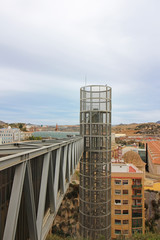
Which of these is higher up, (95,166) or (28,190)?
(28,190)

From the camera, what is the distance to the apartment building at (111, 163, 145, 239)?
18.6 m

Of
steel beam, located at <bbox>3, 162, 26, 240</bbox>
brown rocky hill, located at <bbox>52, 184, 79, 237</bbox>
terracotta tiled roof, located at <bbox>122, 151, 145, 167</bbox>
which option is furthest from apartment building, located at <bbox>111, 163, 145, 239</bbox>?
terracotta tiled roof, located at <bbox>122, 151, 145, 167</bbox>

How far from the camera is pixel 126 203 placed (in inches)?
750

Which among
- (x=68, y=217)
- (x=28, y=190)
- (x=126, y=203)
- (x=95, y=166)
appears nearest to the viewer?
(x=28, y=190)

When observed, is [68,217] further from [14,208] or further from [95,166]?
[14,208]

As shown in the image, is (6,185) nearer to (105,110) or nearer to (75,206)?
(105,110)

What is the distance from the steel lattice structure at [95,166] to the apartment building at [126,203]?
760cm

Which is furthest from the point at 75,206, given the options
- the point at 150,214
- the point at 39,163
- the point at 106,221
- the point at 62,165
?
the point at 39,163

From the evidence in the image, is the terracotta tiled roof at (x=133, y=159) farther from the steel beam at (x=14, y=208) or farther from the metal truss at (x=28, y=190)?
the steel beam at (x=14, y=208)

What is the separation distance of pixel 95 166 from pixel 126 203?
33.9 ft

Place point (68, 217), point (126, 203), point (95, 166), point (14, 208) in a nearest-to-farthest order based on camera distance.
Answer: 1. point (14, 208)
2. point (95, 166)
3. point (126, 203)
4. point (68, 217)

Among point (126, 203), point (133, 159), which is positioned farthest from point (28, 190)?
point (133, 159)

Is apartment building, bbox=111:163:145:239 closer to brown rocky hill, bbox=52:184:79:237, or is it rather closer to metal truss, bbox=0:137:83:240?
brown rocky hill, bbox=52:184:79:237

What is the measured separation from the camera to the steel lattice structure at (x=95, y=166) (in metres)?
11.5
